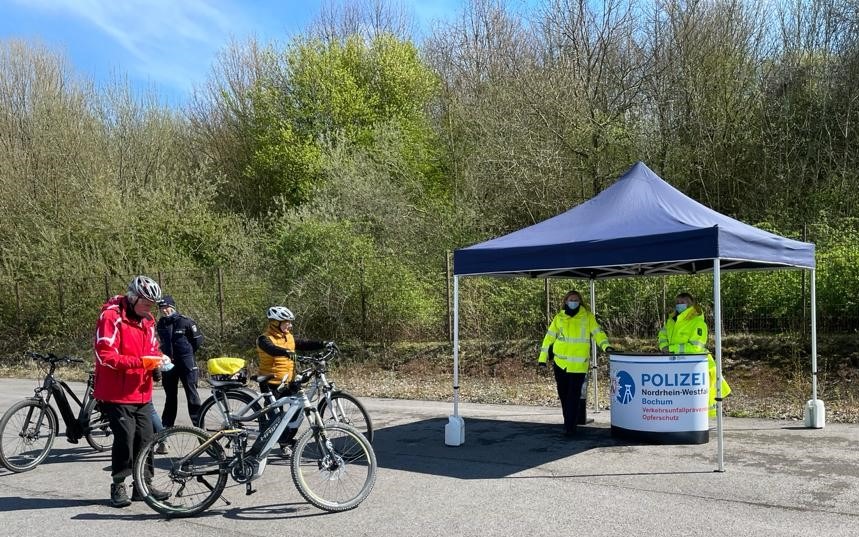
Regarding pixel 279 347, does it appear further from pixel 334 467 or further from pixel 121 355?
pixel 334 467

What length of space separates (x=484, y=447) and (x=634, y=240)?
295 cm

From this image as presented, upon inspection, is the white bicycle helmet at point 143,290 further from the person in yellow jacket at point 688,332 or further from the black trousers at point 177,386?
the person in yellow jacket at point 688,332

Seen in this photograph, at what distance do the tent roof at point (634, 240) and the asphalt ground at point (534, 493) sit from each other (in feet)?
6.74

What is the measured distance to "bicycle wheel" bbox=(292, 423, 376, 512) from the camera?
580cm

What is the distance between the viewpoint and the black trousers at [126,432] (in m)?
6.05

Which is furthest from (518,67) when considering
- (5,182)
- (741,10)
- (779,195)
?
(5,182)

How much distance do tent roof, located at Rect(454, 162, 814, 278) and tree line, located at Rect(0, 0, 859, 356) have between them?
22.5 feet

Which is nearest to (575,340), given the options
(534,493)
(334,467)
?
(534,493)

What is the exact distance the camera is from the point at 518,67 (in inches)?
910

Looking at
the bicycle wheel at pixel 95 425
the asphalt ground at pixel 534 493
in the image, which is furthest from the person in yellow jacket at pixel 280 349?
the bicycle wheel at pixel 95 425

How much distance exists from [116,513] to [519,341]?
448 inches

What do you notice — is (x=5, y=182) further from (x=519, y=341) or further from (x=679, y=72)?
(x=679, y=72)

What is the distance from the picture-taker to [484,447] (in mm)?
8352

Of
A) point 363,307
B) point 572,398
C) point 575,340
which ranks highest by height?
point 363,307
